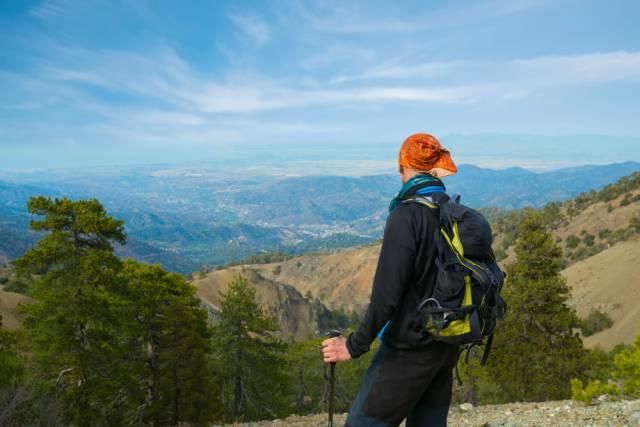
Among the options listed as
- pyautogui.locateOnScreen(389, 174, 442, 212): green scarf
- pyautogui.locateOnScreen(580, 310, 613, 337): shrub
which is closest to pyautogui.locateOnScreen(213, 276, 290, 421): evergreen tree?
pyautogui.locateOnScreen(389, 174, 442, 212): green scarf

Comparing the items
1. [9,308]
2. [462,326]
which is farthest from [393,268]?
[9,308]

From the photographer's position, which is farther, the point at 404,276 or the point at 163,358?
the point at 163,358

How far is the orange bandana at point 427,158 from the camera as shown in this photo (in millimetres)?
3471

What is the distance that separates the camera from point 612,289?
1483 inches

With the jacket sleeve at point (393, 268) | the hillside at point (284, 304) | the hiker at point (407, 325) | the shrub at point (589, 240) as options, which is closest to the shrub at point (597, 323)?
the shrub at point (589, 240)

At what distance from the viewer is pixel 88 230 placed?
1356 centimetres

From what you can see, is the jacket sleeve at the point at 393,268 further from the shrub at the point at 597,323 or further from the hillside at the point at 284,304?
the hillside at the point at 284,304

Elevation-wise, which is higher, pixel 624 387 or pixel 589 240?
pixel 624 387

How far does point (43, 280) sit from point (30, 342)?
1.83 meters

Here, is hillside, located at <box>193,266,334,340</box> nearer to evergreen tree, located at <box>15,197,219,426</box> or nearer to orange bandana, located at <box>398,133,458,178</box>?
evergreen tree, located at <box>15,197,219,426</box>

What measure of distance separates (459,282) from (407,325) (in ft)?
1.49

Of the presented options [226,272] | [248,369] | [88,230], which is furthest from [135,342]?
[226,272]

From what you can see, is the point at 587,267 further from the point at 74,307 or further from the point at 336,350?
the point at 336,350

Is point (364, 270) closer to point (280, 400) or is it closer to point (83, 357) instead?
point (280, 400)
